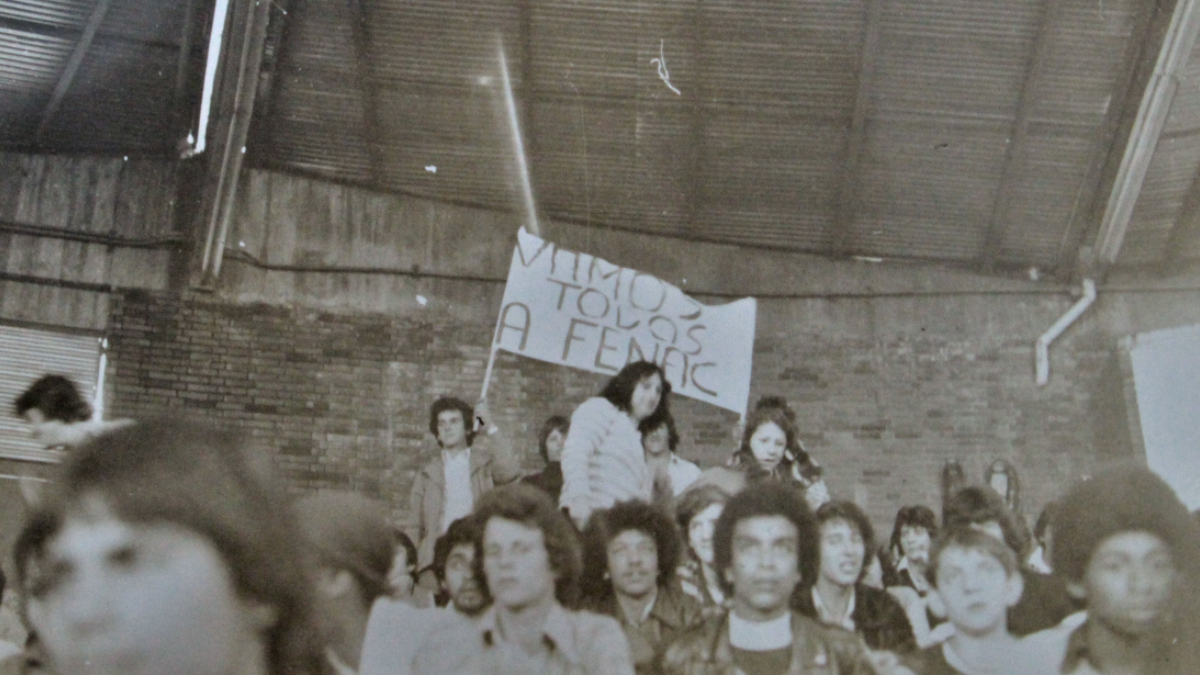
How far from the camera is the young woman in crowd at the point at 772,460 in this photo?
5250mm

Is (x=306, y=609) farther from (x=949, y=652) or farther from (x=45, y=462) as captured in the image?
(x=949, y=652)

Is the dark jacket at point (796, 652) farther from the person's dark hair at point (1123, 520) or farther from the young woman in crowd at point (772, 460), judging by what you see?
the person's dark hair at point (1123, 520)

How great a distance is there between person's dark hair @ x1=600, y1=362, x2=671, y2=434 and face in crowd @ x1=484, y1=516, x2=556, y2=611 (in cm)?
76

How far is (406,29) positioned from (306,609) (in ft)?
10.6

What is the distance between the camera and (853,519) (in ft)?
16.6

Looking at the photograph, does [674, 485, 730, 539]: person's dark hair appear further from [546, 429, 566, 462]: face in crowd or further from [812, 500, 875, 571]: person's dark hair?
[546, 429, 566, 462]: face in crowd

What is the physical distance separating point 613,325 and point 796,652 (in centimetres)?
172

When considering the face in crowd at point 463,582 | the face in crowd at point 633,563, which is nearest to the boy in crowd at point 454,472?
the face in crowd at point 463,582

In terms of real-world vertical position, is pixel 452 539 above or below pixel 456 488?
below

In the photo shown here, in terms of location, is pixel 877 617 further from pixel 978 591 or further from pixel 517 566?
pixel 517 566

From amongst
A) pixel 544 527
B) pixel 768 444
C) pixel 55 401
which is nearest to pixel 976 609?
pixel 768 444

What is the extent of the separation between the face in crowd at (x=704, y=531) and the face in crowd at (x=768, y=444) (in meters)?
0.45

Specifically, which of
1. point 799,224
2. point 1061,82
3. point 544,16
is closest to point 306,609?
point 544,16

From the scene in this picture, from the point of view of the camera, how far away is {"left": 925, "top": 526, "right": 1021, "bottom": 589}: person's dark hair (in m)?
4.93
